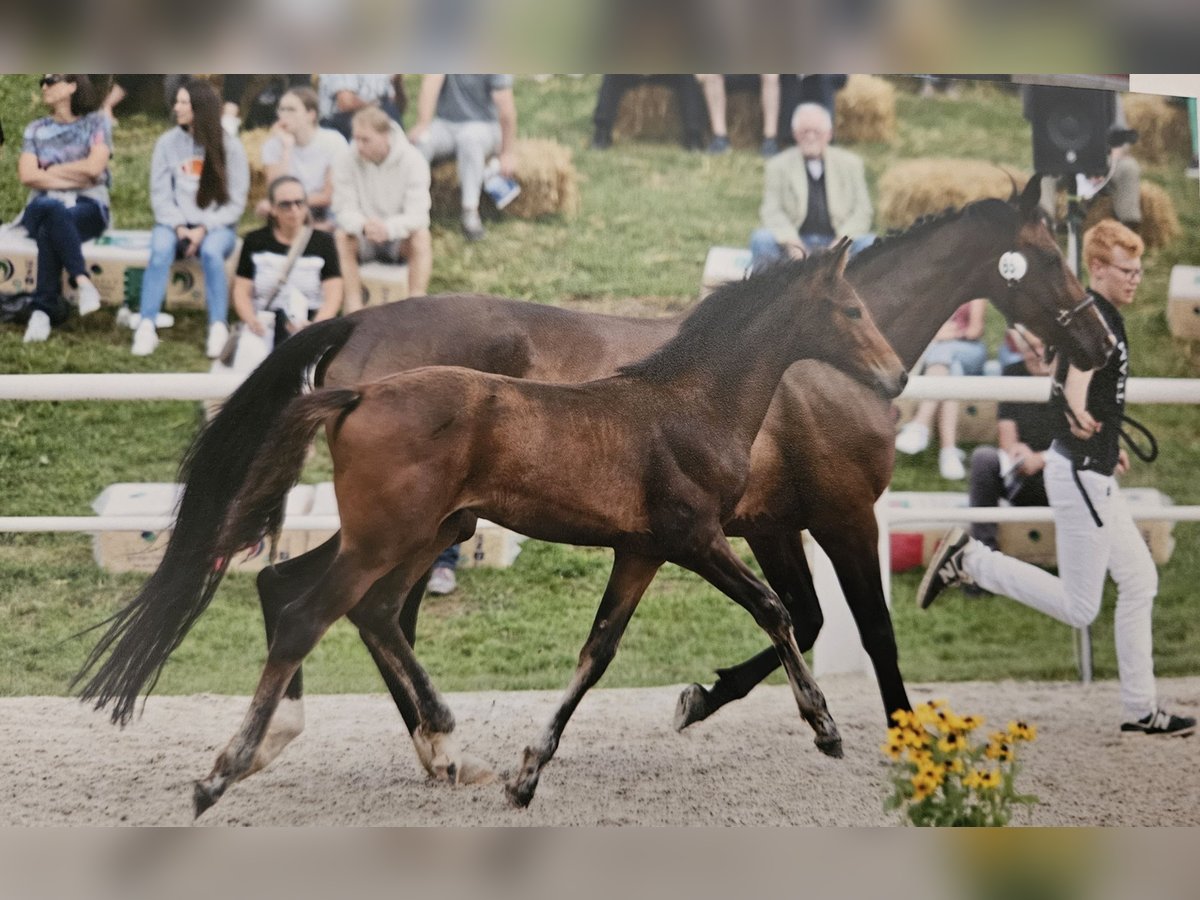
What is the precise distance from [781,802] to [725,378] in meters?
1.40

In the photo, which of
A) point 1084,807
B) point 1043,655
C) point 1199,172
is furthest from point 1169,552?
point 1199,172

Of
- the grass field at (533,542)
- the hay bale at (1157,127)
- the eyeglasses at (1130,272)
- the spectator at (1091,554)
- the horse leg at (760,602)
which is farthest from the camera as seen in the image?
the hay bale at (1157,127)

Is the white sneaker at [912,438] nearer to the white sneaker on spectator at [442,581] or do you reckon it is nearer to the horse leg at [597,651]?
the horse leg at [597,651]

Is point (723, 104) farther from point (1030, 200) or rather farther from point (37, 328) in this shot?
point (37, 328)

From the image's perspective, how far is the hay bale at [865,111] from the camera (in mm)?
4711

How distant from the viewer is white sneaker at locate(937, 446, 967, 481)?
462 cm

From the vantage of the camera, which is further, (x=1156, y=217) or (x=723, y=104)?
(x=1156, y=217)

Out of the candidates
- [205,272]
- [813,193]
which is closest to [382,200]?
[205,272]

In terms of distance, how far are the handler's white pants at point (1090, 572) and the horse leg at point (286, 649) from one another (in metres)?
2.17

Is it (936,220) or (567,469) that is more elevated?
(936,220)

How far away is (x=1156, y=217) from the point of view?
15.9 ft

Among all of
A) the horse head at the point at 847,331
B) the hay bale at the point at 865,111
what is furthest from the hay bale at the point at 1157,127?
the horse head at the point at 847,331

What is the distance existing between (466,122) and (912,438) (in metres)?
Answer: 1.95

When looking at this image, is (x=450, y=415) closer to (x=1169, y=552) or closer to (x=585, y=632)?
(x=585, y=632)
